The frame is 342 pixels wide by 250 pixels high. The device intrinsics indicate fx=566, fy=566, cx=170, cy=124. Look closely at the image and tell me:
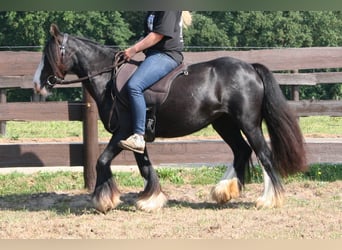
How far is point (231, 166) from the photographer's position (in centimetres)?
655

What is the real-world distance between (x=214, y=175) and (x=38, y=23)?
834 inches

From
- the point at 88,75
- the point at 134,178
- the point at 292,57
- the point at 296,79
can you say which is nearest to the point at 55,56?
the point at 88,75

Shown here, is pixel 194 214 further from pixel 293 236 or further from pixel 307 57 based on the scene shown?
pixel 307 57

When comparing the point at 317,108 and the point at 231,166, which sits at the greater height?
the point at 317,108

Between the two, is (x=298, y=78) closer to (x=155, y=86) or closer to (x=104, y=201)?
(x=155, y=86)

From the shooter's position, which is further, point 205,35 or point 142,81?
point 205,35

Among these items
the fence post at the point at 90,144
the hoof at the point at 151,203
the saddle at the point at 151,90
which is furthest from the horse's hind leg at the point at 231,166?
the fence post at the point at 90,144

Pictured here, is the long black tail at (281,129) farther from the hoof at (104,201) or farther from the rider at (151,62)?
the hoof at (104,201)

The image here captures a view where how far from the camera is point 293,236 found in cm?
485

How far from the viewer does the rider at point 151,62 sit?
582cm

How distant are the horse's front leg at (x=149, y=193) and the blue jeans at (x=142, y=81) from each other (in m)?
0.55

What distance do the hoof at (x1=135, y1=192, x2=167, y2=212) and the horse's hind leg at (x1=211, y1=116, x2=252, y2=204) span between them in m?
0.61

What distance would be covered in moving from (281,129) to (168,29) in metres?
1.66

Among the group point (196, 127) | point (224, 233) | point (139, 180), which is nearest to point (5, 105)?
point (139, 180)
